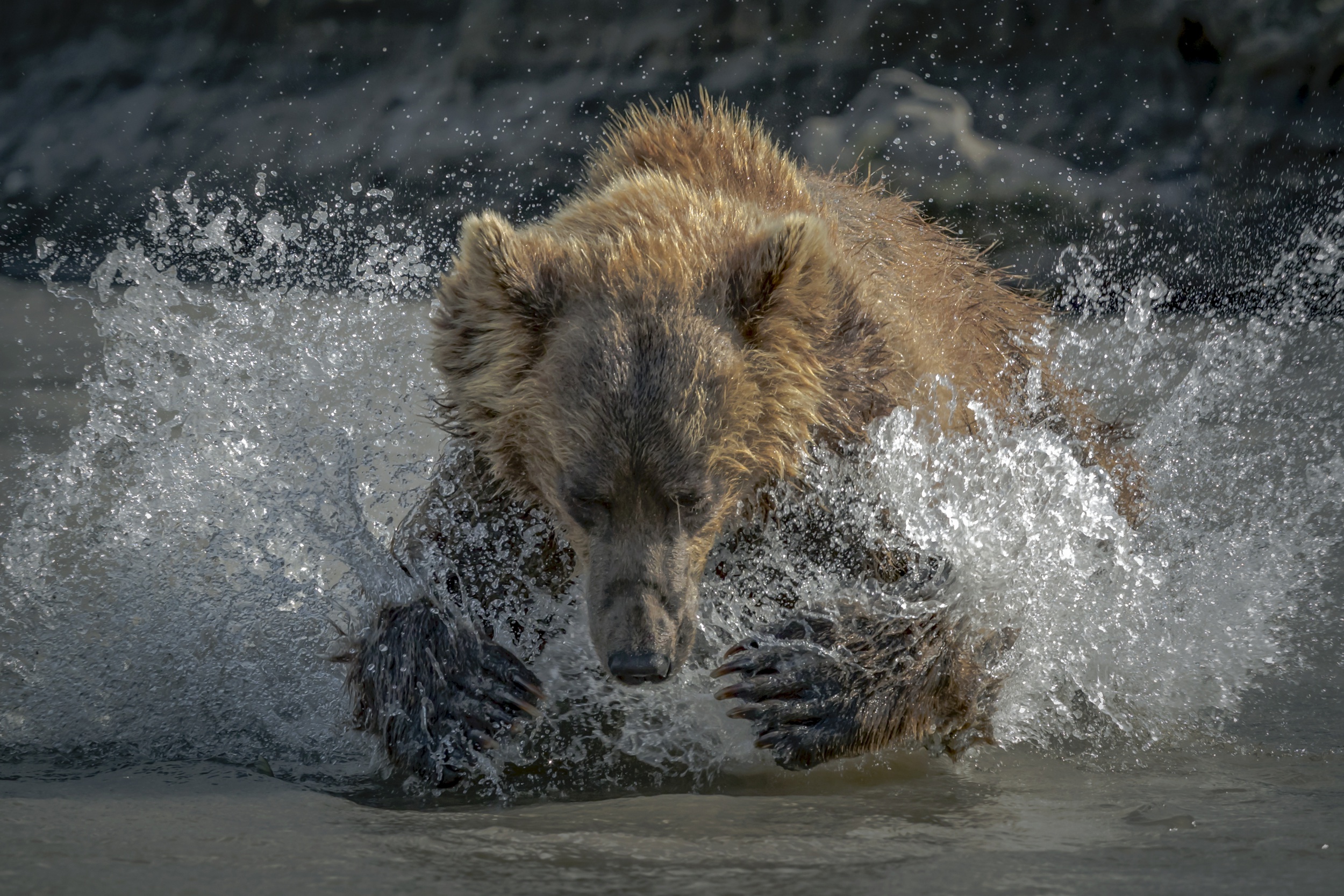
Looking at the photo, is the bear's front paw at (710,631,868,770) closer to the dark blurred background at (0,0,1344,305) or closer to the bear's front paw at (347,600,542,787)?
the bear's front paw at (347,600,542,787)

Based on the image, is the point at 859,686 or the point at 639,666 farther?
the point at 859,686

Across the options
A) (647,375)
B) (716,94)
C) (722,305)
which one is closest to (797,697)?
(647,375)

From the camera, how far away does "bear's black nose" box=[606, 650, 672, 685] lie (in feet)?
9.92

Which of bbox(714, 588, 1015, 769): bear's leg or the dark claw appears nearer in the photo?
bbox(714, 588, 1015, 769): bear's leg

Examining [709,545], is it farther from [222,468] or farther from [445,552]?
[222,468]

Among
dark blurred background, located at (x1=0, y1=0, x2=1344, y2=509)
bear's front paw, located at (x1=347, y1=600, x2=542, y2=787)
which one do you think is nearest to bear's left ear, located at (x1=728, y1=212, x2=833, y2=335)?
bear's front paw, located at (x1=347, y1=600, x2=542, y2=787)

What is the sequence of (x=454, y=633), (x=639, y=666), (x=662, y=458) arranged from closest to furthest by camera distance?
1. (x=639, y=666)
2. (x=662, y=458)
3. (x=454, y=633)

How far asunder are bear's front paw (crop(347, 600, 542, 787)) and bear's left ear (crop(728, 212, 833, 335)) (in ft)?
3.95

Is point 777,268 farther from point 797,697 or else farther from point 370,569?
point 370,569

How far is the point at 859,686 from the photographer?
3.38 meters

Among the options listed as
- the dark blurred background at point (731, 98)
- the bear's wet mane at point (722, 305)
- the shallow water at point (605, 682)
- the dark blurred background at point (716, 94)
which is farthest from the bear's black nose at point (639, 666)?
the dark blurred background at point (731, 98)

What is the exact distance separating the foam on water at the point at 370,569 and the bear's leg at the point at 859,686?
127 millimetres

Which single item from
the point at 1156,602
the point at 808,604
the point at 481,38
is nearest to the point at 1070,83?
the point at 481,38

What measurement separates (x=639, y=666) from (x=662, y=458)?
1.78 ft
